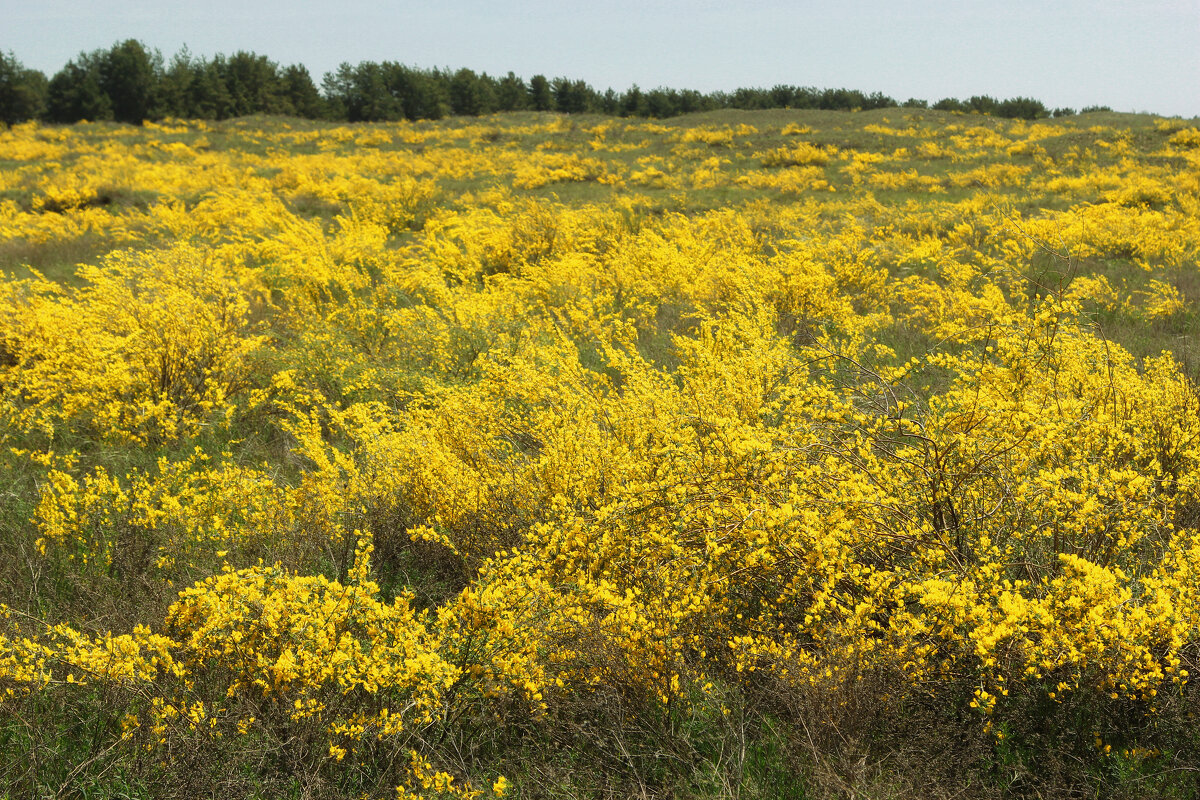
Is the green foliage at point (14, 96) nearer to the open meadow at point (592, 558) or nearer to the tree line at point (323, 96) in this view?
the tree line at point (323, 96)

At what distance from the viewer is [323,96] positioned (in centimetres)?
4603

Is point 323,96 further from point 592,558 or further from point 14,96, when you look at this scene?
point 592,558

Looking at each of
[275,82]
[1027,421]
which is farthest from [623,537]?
[275,82]

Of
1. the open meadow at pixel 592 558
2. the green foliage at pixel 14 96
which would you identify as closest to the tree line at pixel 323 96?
the green foliage at pixel 14 96

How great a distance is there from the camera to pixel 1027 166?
17.8 meters

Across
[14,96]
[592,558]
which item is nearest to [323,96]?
[14,96]

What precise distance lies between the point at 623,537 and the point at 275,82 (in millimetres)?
50803

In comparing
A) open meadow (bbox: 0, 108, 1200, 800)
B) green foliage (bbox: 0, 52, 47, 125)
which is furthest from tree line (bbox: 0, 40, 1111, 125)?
open meadow (bbox: 0, 108, 1200, 800)

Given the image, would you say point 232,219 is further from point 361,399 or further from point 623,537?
point 623,537

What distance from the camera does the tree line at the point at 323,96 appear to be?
37281 millimetres

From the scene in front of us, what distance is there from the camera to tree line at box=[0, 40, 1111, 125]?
122 feet

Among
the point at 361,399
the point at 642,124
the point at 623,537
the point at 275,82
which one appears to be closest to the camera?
the point at 623,537

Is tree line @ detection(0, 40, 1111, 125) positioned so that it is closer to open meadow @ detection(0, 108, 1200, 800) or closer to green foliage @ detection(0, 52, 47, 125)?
green foliage @ detection(0, 52, 47, 125)

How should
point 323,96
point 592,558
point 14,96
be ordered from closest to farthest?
1. point 592,558
2. point 14,96
3. point 323,96
